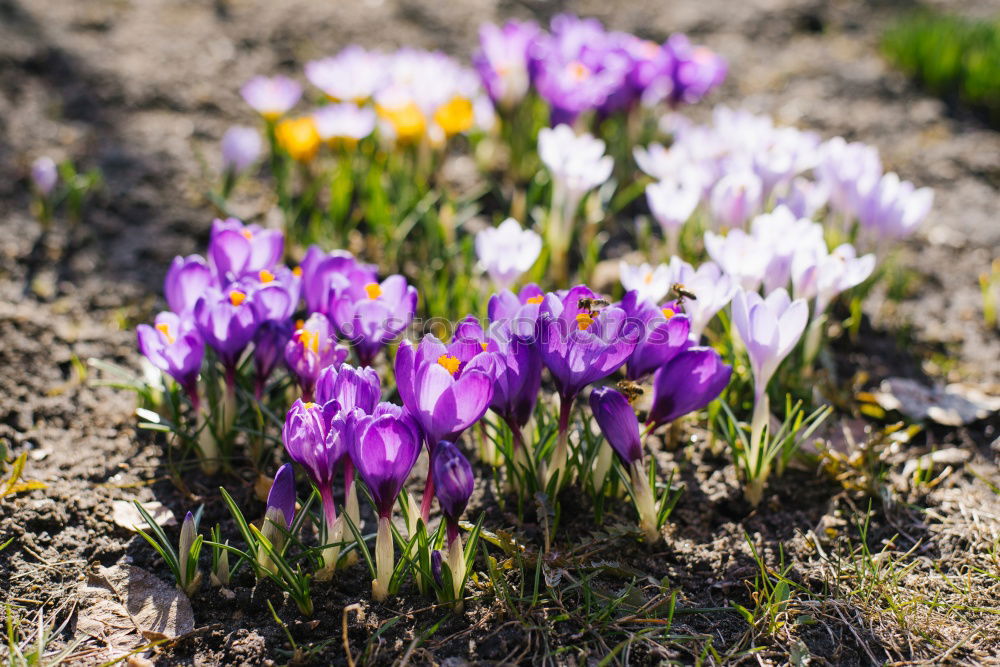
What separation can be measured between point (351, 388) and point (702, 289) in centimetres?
84

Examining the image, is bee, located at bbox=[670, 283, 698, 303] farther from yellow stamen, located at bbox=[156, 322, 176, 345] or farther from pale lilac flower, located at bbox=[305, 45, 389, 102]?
pale lilac flower, located at bbox=[305, 45, 389, 102]

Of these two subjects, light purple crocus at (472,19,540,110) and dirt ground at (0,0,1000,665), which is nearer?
dirt ground at (0,0,1000,665)

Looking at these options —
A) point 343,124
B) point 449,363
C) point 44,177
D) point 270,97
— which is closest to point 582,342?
point 449,363

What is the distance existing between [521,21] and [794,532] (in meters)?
3.58

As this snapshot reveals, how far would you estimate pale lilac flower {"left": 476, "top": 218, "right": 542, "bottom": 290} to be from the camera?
83.4 inches

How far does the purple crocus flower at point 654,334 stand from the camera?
1.66 metres

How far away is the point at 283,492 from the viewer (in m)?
1.57

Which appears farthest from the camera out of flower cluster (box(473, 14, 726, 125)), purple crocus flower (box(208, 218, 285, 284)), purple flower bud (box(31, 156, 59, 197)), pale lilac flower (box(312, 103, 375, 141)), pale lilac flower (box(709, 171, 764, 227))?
flower cluster (box(473, 14, 726, 125))

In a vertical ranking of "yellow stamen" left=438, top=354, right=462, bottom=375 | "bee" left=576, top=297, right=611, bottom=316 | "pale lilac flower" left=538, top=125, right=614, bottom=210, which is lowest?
"yellow stamen" left=438, top=354, right=462, bottom=375

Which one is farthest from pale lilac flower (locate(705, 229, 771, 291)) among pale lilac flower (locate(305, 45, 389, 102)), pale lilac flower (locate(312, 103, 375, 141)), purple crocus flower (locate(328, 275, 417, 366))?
pale lilac flower (locate(305, 45, 389, 102))

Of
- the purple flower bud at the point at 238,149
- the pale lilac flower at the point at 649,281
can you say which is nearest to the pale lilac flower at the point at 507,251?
the pale lilac flower at the point at 649,281

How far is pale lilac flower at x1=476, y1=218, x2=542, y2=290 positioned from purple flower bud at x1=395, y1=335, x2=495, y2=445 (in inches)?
24.8

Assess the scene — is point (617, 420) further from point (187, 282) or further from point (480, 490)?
point (187, 282)

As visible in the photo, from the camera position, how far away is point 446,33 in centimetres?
452
